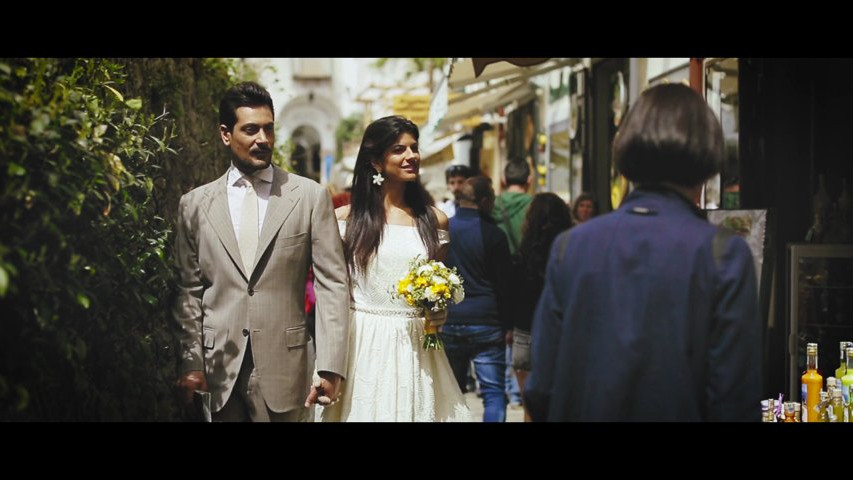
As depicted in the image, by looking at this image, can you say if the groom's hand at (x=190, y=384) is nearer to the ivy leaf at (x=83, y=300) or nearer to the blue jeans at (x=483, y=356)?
the ivy leaf at (x=83, y=300)

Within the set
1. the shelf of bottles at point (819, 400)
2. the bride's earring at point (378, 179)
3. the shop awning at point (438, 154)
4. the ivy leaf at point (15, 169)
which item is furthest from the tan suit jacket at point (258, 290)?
the shop awning at point (438, 154)

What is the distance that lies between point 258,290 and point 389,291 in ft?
3.11

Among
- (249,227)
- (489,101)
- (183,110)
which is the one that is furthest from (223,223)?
(489,101)

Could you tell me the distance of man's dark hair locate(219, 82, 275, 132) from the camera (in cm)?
486

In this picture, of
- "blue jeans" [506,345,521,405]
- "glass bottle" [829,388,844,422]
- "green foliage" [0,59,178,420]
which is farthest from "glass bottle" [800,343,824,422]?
"blue jeans" [506,345,521,405]

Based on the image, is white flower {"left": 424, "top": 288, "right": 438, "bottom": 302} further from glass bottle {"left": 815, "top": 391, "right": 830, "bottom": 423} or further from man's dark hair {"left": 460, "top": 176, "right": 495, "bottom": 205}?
man's dark hair {"left": 460, "top": 176, "right": 495, "bottom": 205}

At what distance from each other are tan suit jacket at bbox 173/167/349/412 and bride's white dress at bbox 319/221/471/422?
0.48 metres

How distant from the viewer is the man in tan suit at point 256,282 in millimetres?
4695

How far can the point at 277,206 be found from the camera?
4.79 meters

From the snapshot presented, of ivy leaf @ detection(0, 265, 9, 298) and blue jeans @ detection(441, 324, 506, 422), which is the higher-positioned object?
ivy leaf @ detection(0, 265, 9, 298)

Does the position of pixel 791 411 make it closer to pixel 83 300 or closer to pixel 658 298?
pixel 658 298

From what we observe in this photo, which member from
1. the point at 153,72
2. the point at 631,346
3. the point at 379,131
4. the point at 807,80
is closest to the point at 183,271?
the point at 379,131

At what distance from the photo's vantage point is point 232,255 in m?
4.68
